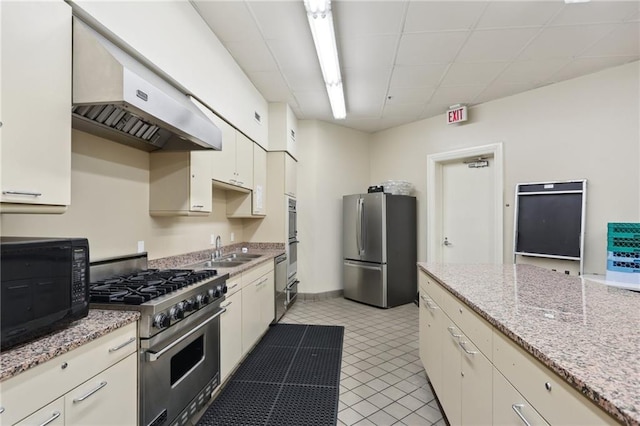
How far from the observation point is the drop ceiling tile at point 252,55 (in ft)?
Result: 9.74

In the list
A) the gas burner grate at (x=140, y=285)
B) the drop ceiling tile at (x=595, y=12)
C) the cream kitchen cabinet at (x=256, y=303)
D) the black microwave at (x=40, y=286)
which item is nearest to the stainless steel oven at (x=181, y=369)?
the gas burner grate at (x=140, y=285)

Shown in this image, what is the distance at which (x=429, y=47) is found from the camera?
9.87 feet

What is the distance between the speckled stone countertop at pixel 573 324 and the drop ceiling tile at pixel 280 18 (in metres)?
2.32

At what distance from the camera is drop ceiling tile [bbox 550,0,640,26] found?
2.39 m

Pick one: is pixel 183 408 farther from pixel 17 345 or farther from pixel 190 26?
pixel 190 26

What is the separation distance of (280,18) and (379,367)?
3167mm

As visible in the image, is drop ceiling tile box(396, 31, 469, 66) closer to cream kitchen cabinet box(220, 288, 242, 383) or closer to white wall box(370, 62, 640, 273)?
white wall box(370, 62, 640, 273)

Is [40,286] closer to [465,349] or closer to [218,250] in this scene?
[465,349]

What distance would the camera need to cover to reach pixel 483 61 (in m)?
3.28

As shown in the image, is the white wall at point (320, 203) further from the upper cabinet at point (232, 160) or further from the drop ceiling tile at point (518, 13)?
the drop ceiling tile at point (518, 13)

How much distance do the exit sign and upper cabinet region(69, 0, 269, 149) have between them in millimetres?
2952

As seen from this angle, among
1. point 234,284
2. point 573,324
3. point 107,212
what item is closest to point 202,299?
point 234,284

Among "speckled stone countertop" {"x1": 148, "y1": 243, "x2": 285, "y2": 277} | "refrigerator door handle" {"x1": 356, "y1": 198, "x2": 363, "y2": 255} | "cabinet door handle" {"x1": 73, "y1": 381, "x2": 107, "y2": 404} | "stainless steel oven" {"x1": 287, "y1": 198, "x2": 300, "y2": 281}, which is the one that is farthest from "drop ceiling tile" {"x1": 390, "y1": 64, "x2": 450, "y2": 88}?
"cabinet door handle" {"x1": 73, "y1": 381, "x2": 107, "y2": 404}

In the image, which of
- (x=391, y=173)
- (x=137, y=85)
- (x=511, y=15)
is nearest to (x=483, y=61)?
(x=511, y=15)
